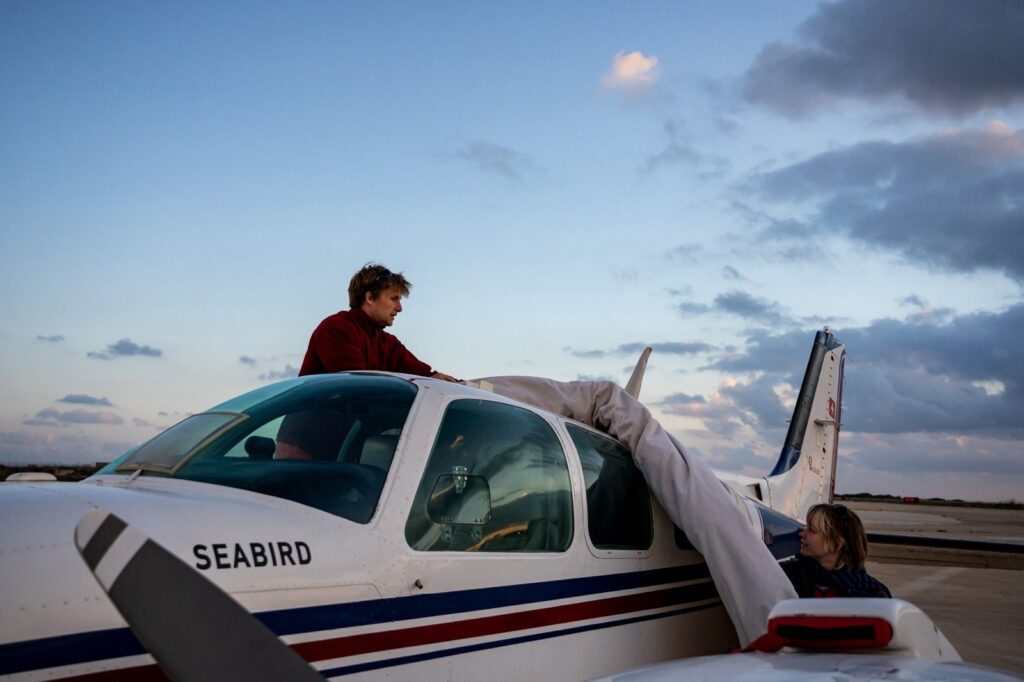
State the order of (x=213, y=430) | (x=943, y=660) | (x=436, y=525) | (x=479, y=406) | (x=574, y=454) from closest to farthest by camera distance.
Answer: (x=943, y=660)
(x=436, y=525)
(x=213, y=430)
(x=479, y=406)
(x=574, y=454)

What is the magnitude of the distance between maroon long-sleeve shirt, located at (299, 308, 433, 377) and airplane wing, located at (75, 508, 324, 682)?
9.43 ft

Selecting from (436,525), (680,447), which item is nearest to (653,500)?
(680,447)

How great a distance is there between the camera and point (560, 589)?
3777mm

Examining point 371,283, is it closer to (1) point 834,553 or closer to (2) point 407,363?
(2) point 407,363

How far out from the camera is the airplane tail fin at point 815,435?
9.54 metres

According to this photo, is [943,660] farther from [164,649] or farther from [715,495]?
[164,649]

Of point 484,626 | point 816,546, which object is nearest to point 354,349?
point 484,626

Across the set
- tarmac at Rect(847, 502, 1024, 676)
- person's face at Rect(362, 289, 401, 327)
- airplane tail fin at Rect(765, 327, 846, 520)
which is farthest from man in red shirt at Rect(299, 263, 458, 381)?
airplane tail fin at Rect(765, 327, 846, 520)

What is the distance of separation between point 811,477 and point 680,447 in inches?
228

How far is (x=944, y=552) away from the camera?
17938mm

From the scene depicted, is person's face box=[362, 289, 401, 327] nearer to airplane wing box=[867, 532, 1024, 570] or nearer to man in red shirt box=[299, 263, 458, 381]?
man in red shirt box=[299, 263, 458, 381]

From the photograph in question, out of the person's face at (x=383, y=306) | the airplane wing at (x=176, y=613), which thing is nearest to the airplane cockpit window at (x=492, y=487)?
the airplane wing at (x=176, y=613)

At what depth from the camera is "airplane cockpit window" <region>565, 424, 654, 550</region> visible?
13.8ft

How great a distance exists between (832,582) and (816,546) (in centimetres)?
21
